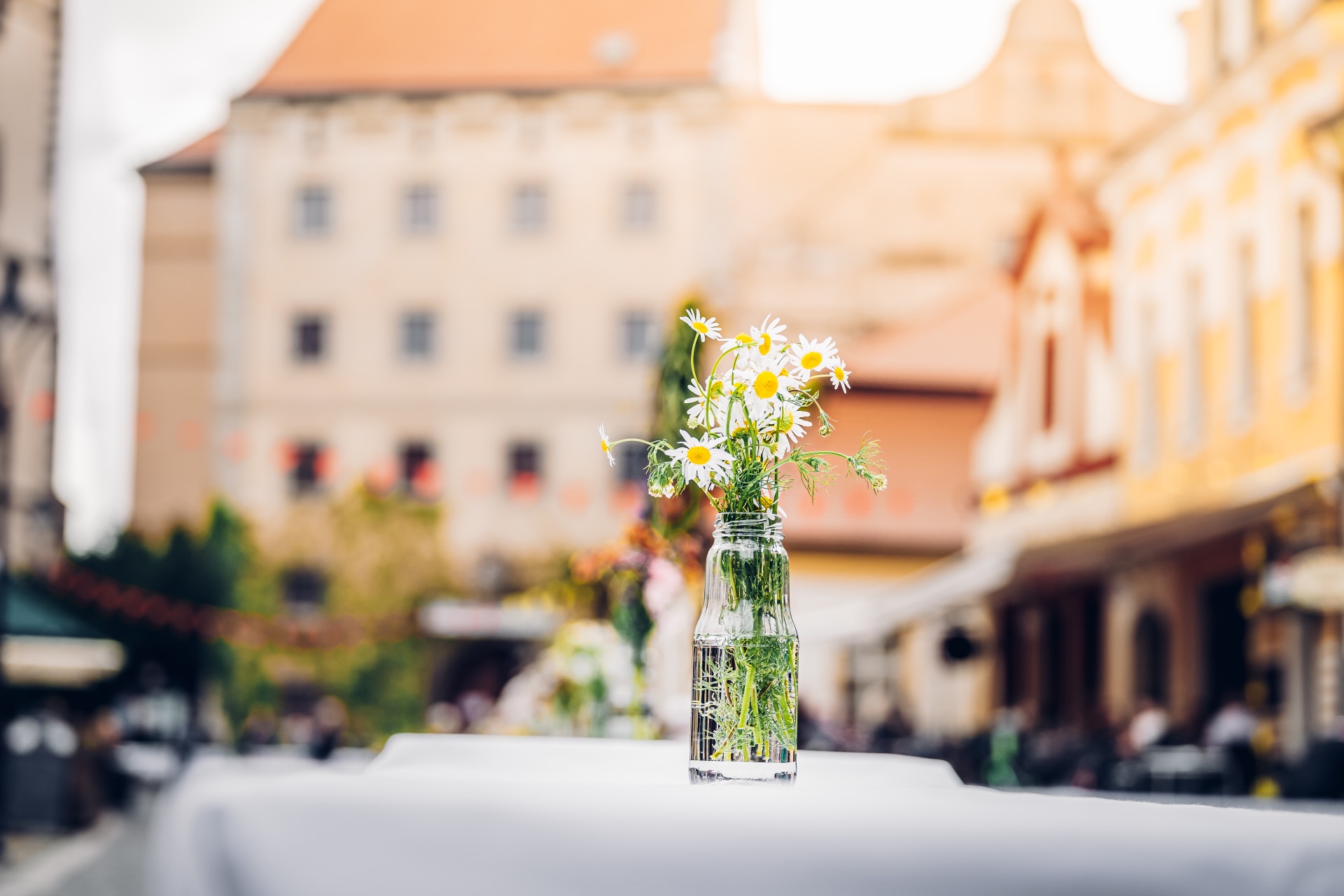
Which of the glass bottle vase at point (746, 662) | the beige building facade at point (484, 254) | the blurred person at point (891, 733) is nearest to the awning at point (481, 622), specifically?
the beige building facade at point (484, 254)

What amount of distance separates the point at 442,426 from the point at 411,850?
4078cm

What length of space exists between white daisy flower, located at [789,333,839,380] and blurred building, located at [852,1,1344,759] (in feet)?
39.4

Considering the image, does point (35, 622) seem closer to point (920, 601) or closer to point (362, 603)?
point (920, 601)

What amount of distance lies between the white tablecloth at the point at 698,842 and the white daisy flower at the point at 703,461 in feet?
2.31

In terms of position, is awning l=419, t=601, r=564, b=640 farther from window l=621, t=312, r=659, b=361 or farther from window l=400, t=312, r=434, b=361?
window l=621, t=312, r=659, b=361

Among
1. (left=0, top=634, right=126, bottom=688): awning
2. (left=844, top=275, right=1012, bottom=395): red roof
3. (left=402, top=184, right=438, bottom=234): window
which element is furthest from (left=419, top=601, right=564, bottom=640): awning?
(left=0, top=634, right=126, bottom=688): awning

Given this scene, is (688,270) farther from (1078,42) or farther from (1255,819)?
(1255,819)

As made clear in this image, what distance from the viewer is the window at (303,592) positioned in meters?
41.5

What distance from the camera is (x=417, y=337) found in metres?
42.7

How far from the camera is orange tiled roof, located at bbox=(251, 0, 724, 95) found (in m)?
43.2

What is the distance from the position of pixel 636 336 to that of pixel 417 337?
456 cm

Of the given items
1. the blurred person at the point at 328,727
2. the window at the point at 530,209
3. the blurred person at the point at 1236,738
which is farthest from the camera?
the window at the point at 530,209

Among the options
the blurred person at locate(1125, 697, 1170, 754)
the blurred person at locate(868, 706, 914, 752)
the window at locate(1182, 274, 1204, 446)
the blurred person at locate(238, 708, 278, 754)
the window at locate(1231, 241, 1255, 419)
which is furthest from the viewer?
the blurred person at locate(238, 708, 278, 754)

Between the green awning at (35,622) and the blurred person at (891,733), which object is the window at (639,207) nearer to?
the blurred person at (891,733)
